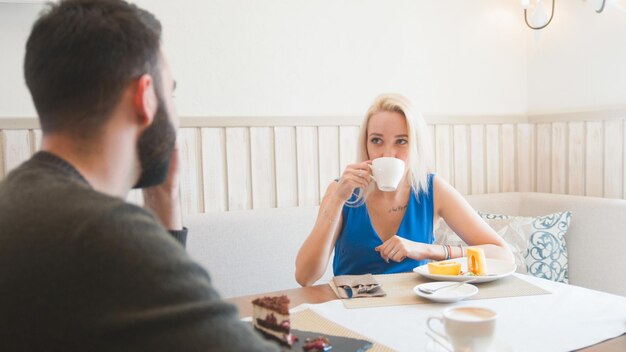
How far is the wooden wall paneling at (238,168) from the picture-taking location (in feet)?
8.57

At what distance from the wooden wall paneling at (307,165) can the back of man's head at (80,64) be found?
6.25 feet

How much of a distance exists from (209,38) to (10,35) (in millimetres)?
787

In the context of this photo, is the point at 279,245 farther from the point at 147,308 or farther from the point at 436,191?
the point at 147,308

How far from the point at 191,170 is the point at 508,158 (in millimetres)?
1866

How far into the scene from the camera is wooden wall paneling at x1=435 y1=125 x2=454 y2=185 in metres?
3.12

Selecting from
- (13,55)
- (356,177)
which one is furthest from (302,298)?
(13,55)

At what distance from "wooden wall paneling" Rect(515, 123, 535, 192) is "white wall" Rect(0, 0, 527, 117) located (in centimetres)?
13

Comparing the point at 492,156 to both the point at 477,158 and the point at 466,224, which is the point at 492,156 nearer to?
the point at 477,158

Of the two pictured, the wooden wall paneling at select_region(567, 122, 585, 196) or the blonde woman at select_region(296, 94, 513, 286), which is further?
the wooden wall paneling at select_region(567, 122, 585, 196)

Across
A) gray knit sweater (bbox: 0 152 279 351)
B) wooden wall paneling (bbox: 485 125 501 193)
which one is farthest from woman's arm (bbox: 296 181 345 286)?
wooden wall paneling (bbox: 485 125 501 193)

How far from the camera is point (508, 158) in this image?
337 cm

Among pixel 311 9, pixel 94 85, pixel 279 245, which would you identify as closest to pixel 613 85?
pixel 311 9

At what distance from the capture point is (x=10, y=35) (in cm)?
225

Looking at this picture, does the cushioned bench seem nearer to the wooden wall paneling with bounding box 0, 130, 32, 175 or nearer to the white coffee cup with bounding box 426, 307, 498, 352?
the wooden wall paneling with bounding box 0, 130, 32, 175
